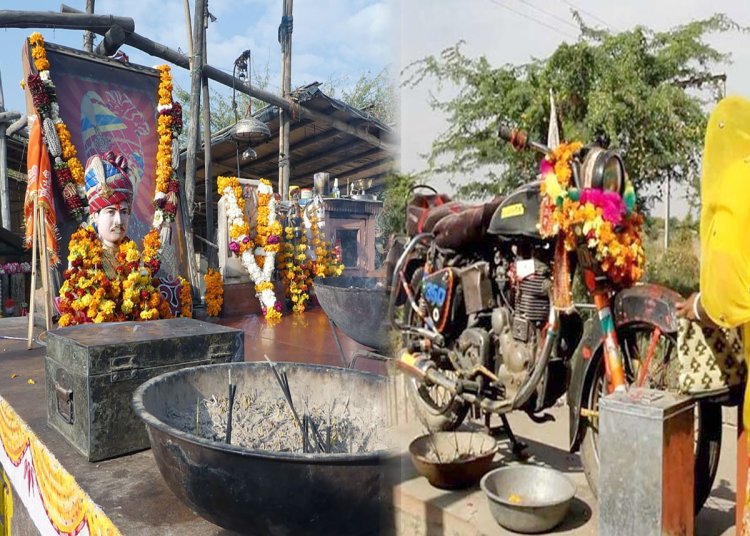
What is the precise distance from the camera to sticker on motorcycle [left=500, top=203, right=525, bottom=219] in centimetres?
277

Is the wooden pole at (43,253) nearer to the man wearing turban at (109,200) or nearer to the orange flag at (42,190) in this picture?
the orange flag at (42,190)

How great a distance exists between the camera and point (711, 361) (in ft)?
6.98

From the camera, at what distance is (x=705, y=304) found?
1897 mm

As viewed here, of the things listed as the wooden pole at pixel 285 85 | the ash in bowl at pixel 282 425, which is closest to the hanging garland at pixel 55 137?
the wooden pole at pixel 285 85

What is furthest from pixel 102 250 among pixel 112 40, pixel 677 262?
pixel 677 262

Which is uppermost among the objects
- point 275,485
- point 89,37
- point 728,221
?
point 89,37

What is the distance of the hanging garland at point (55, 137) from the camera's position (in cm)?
533

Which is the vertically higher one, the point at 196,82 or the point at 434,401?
the point at 196,82

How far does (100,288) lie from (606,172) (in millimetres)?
3941

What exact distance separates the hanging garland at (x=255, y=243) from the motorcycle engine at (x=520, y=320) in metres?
4.18

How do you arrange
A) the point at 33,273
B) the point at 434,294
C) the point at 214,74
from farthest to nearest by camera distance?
the point at 214,74, the point at 33,273, the point at 434,294

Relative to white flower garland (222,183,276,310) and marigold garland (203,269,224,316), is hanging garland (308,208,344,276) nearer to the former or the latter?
white flower garland (222,183,276,310)

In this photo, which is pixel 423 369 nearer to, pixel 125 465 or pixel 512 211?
pixel 512 211

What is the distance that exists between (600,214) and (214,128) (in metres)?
19.7
